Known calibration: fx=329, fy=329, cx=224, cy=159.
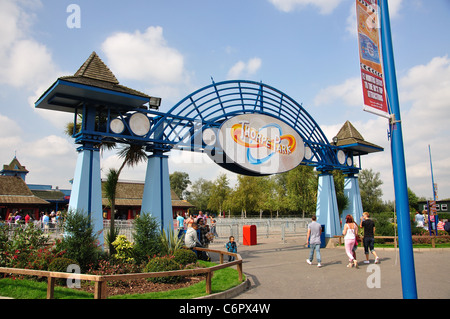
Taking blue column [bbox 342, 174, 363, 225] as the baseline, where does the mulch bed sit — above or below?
below

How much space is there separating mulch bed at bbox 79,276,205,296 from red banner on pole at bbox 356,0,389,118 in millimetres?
6200

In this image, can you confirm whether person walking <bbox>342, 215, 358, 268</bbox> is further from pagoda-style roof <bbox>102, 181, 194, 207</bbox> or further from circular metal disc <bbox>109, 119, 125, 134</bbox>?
pagoda-style roof <bbox>102, 181, 194, 207</bbox>

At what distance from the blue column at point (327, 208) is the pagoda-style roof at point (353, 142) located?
2.46 metres

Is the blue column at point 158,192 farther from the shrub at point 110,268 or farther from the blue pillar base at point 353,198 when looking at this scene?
the blue pillar base at point 353,198

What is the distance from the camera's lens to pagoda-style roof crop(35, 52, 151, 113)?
1102cm

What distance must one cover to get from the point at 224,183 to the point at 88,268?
50826 mm

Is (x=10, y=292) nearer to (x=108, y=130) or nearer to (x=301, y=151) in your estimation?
(x=108, y=130)

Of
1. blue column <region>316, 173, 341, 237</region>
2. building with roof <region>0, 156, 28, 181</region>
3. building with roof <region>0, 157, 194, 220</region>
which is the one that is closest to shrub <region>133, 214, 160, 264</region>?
blue column <region>316, 173, 341, 237</region>

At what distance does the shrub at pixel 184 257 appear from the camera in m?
9.70

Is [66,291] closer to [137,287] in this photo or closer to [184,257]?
[137,287]

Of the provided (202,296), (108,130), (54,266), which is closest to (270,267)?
(202,296)
